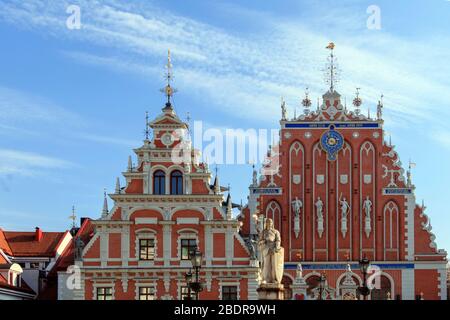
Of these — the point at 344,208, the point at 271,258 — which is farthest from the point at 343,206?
the point at 271,258

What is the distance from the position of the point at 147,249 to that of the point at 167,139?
18.6ft

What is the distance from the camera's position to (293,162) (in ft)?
182

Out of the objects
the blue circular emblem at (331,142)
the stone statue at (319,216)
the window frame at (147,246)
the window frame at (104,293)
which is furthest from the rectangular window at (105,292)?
the blue circular emblem at (331,142)

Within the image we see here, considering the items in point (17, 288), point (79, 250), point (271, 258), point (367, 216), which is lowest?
point (17, 288)

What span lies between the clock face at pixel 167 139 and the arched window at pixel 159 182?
1.47 meters

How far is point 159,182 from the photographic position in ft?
160

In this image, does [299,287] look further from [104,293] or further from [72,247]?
[72,247]

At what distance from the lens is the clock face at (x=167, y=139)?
4869 cm

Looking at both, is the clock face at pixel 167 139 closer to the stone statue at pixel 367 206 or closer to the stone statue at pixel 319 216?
the stone statue at pixel 319 216

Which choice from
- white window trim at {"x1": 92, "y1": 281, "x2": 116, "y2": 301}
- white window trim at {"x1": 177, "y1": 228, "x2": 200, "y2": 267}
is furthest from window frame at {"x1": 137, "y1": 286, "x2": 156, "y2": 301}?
white window trim at {"x1": 177, "y1": 228, "x2": 200, "y2": 267}
